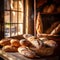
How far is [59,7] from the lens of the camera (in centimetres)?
267

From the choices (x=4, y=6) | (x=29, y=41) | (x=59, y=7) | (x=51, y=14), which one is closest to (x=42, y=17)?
(x=51, y=14)

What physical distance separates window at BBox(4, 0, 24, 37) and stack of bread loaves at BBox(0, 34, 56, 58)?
1.02 metres

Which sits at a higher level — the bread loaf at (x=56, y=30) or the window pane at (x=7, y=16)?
the window pane at (x=7, y=16)

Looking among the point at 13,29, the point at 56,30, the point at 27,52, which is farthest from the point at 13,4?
the point at 27,52

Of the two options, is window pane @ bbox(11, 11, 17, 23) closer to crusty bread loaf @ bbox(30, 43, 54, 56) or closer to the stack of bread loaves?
the stack of bread loaves

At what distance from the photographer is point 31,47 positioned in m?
1.66

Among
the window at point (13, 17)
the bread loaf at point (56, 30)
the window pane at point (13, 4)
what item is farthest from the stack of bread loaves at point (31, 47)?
the window pane at point (13, 4)

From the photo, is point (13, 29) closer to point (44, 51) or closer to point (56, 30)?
point (56, 30)

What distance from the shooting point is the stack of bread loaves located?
1.47 metres

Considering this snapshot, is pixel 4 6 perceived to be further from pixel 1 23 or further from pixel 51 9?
pixel 51 9

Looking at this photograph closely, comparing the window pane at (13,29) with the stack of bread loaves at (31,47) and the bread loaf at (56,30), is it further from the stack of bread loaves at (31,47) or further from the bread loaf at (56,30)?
the stack of bread loaves at (31,47)

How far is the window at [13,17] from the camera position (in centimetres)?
285

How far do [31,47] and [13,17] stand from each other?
1.37 metres

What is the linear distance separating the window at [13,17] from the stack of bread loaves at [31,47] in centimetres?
102
